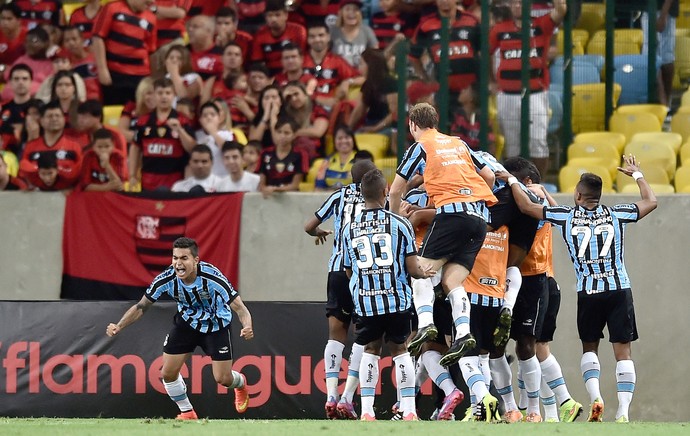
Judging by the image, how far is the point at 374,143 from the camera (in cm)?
1480

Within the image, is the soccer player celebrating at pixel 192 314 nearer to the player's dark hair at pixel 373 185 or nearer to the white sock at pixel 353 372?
the white sock at pixel 353 372

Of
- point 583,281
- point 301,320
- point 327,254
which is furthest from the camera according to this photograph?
point 327,254

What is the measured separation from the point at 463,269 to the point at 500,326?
716mm

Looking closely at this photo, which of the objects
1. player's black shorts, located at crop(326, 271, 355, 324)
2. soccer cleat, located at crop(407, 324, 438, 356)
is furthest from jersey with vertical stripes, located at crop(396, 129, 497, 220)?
player's black shorts, located at crop(326, 271, 355, 324)

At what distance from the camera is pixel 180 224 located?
14.9m

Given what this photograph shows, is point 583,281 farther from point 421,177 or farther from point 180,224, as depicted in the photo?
point 180,224

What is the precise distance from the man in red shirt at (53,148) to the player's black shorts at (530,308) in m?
5.88

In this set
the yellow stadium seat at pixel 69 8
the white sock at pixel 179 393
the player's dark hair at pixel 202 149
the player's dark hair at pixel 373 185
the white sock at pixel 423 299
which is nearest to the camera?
the white sock at pixel 423 299

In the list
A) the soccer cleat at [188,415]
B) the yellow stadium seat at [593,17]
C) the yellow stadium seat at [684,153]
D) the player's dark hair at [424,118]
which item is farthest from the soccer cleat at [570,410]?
the yellow stadium seat at [593,17]

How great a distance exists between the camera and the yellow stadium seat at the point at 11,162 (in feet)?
50.8

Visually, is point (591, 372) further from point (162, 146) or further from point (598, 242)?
point (162, 146)

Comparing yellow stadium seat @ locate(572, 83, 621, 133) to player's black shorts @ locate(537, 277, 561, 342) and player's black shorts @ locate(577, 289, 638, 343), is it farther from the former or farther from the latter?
player's black shorts @ locate(577, 289, 638, 343)

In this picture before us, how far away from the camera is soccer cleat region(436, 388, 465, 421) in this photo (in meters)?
10.5

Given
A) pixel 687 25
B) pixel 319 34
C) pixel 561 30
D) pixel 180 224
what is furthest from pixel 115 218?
pixel 687 25
